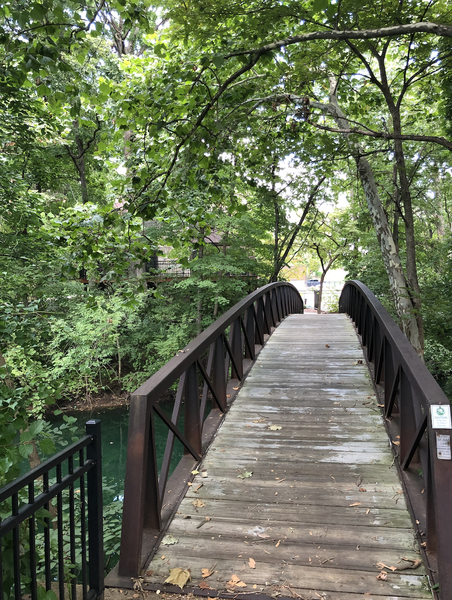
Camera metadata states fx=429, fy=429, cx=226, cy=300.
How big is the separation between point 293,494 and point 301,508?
7.0 inches

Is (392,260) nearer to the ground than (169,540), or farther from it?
farther from it

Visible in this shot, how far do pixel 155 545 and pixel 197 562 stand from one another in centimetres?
31

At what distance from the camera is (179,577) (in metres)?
2.35

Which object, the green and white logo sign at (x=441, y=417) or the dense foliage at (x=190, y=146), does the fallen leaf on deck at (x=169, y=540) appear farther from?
the green and white logo sign at (x=441, y=417)

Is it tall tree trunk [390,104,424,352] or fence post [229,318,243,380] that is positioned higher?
tall tree trunk [390,104,424,352]

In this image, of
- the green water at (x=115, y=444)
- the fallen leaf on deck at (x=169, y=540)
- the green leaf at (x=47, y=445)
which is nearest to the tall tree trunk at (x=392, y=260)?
the fallen leaf on deck at (x=169, y=540)

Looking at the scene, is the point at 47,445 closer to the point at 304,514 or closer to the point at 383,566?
the point at 304,514

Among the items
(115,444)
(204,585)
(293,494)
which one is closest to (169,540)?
(204,585)

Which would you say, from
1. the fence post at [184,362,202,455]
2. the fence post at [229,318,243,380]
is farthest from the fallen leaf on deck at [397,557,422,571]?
the fence post at [229,318,243,380]

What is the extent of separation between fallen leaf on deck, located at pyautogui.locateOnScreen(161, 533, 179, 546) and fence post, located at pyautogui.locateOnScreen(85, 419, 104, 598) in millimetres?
478

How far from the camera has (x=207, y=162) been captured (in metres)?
4.14

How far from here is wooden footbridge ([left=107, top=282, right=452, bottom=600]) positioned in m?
2.28

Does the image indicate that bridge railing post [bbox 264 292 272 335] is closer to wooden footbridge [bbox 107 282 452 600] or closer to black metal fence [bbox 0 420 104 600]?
wooden footbridge [bbox 107 282 452 600]

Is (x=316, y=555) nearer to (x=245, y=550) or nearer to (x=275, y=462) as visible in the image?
(x=245, y=550)
